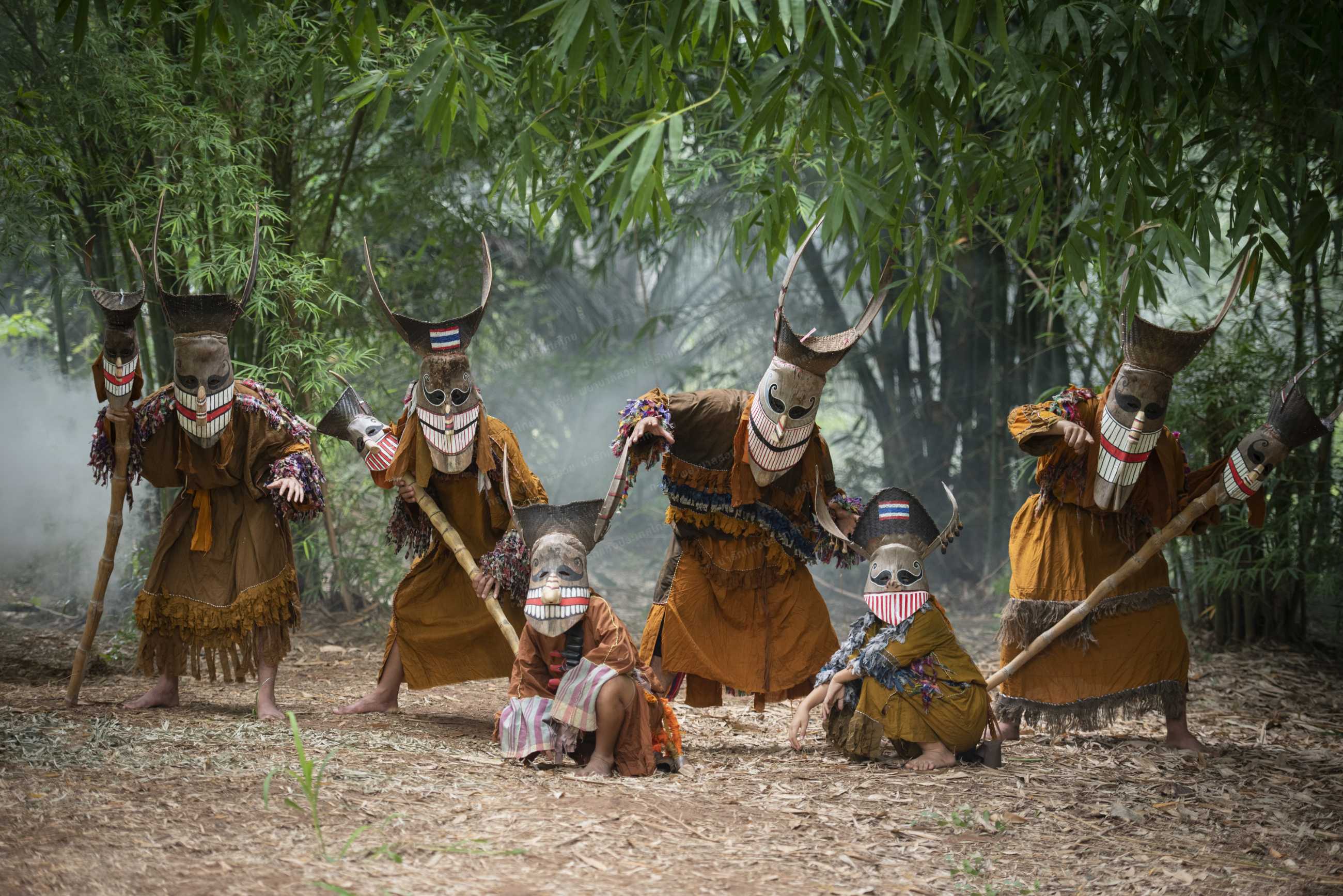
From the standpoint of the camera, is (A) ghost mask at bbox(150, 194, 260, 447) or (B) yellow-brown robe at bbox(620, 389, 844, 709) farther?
(B) yellow-brown robe at bbox(620, 389, 844, 709)

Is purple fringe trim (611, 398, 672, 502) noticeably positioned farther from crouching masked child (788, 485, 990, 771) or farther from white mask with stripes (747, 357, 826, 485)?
crouching masked child (788, 485, 990, 771)

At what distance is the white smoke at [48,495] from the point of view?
19.9 ft

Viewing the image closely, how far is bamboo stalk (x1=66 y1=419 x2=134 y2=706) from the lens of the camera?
3.55 meters

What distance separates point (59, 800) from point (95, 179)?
2.68 metres

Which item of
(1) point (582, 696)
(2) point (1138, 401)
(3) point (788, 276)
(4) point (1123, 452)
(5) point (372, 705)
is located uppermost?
(3) point (788, 276)

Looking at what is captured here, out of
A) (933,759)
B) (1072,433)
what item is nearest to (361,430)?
(933,759)

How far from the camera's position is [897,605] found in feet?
11.3

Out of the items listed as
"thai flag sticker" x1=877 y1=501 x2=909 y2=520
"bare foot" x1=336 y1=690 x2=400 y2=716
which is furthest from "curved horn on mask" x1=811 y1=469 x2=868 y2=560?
"bare foot" x1=336 y1=690 x2=400 y2=716

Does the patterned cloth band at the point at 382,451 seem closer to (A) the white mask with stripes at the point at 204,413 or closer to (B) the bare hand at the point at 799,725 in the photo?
(A) the white mask with stripes at the point at 204,413

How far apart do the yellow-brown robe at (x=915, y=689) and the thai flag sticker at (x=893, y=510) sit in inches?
10.5

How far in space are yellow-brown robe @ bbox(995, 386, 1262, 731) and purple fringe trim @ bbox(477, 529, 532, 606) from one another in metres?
1.57

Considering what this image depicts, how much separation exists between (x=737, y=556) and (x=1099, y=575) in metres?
1.16

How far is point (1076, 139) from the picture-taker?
3041mm

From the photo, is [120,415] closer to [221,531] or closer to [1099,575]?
[221,531]
